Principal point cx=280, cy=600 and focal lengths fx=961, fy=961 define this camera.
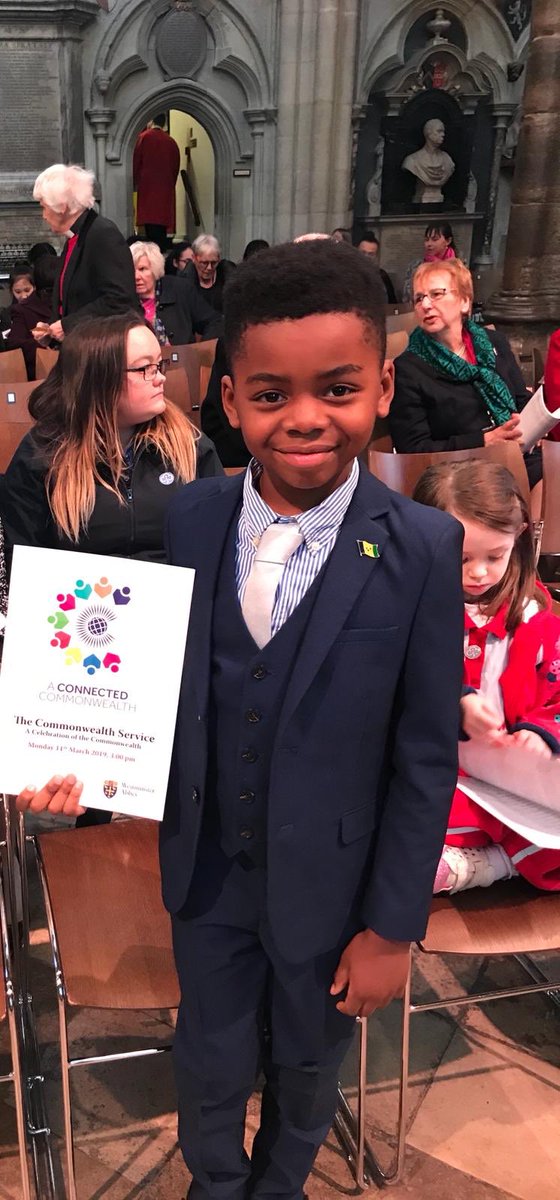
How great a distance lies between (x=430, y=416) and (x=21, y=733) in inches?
109

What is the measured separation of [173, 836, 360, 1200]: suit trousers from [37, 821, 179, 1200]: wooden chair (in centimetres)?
17

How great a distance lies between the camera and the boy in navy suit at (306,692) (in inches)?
44.2

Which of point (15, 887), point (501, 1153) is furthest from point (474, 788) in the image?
point (15, 887)

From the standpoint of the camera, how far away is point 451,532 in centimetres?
125

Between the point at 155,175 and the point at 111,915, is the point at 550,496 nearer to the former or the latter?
the point at 111,915

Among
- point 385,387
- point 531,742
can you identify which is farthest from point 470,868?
point 385,387

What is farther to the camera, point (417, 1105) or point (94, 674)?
point (417, 1105)

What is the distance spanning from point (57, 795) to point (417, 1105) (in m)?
1.33

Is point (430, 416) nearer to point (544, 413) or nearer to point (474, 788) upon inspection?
point (544, 413)

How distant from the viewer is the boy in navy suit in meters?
1.12

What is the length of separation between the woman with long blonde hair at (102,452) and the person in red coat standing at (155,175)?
10118mm

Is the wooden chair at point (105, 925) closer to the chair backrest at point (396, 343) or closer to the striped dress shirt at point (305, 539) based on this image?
the striped dress shirt at point (305, 539)

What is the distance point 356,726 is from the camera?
1.25m

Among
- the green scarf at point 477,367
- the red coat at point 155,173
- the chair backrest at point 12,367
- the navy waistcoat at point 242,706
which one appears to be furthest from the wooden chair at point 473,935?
the red coat at point 155,173
